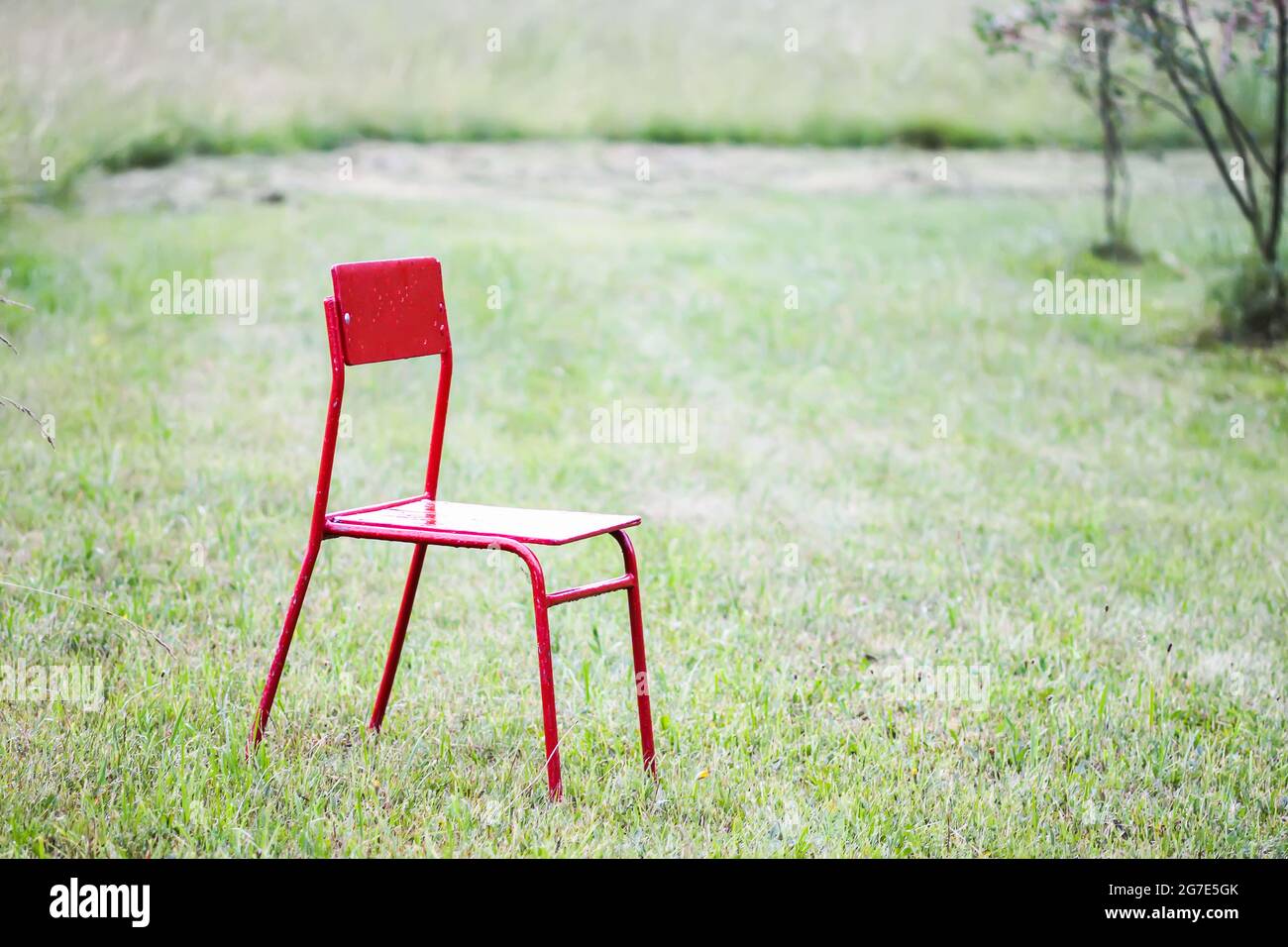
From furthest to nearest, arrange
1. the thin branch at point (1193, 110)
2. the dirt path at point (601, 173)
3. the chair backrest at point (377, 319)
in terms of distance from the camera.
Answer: the dirt path at point (601, 173) → the thin branch at point (1193, 110) → the chair backrest at point (377, 319)

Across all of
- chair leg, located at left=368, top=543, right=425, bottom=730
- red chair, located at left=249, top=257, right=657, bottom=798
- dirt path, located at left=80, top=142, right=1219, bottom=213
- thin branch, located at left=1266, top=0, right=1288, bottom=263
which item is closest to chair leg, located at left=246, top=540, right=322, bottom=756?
red chair, located at left=249, top=257, right=657, bottom=798

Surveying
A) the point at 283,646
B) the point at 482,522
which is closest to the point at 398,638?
the point at 283,646

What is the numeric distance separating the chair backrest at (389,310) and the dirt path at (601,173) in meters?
10.3

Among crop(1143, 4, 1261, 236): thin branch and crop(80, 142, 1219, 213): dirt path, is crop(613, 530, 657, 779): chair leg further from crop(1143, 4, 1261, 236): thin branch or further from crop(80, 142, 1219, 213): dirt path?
crop(80, 142, 1219, 213): dirt path

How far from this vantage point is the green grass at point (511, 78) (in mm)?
15109

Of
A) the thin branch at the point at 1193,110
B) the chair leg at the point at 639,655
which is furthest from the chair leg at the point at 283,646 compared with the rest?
the thin branch at the point at 1193,110

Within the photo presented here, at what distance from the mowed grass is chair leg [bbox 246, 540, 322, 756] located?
0.30ft

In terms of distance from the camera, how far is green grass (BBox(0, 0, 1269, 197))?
15109 mm

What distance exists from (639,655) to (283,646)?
917mm

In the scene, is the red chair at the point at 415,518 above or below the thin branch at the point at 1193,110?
below

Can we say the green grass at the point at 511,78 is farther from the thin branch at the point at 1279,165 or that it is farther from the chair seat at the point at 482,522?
the chair seat at the point at 482,522

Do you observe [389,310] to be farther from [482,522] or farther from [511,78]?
[511,78]

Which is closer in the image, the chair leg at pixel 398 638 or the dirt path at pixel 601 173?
the chair leg at pixel 398 638

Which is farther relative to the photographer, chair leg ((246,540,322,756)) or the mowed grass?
the mowed grass
